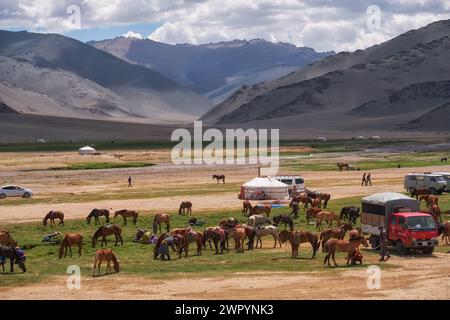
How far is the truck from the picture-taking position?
34.5 meters

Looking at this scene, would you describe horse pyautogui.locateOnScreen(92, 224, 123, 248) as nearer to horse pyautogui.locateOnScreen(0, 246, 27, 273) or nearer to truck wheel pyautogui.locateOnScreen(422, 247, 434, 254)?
horse pyautogui.locateOnScreen(0, 246, 27, 273)

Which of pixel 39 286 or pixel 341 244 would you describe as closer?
pixel 39 286

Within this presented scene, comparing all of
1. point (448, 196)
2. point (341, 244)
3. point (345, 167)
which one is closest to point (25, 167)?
point (345, 167)

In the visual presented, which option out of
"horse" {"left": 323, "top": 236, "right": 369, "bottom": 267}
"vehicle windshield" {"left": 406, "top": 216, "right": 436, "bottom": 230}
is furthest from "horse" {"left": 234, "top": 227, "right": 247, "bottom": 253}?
"vehicle windshield" {"left": 406, "top": 216, "right": 436, "bottom": 230}

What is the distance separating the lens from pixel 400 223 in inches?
1382

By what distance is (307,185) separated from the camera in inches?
2739

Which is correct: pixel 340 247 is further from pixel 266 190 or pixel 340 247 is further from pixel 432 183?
pixel 432 183

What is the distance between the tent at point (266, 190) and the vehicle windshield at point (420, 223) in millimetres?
23391

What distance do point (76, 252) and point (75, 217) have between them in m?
12.5

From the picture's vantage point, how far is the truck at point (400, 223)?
3453 cm

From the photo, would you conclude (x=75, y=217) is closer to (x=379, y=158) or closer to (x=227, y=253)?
(x=227, y=253)

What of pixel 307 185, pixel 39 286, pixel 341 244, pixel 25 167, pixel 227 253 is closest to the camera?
pixel 39 286

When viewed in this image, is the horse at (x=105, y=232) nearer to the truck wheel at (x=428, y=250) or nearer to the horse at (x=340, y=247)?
the horse at (x=340, y=247)
